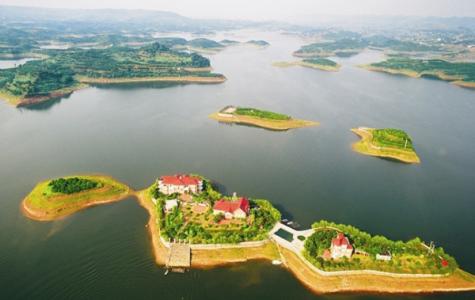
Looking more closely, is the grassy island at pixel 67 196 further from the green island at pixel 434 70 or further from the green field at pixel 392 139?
the green island at pixel 434 70

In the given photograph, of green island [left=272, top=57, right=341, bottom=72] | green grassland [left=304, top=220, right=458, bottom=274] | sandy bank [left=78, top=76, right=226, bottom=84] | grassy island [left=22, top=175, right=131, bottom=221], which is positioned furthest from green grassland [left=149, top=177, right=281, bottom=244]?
green island [left=272, top=57, right=341, bottom=72]

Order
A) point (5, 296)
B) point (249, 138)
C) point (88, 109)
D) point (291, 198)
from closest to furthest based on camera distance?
point (5, 296), point (291, 198), point (249, 138), point (88, 109)

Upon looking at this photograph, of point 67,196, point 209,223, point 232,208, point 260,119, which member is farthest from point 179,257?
point 260,119

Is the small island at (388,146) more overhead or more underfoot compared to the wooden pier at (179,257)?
more overhead

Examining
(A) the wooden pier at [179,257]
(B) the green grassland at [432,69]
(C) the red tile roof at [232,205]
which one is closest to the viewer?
(A) the wooden pier at [179,257]

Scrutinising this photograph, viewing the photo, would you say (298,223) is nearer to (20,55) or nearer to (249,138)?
(249,138)

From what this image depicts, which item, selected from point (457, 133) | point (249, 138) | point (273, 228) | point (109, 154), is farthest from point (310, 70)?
point (273, 228)

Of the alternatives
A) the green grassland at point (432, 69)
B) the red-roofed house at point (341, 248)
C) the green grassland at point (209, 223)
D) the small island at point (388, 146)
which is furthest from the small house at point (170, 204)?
the green grassland at point (432, 69)
